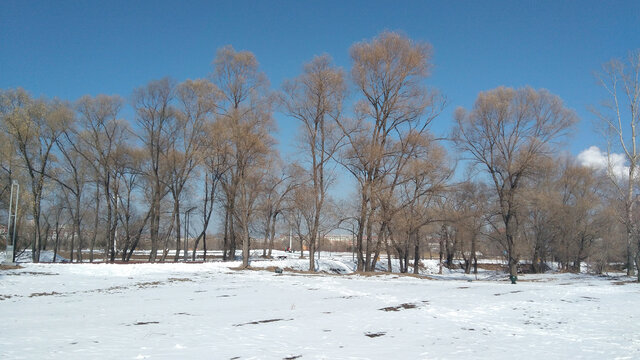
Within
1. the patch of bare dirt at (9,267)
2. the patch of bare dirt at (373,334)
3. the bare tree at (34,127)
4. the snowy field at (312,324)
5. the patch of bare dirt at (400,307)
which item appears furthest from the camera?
the bare tree at (34,127)

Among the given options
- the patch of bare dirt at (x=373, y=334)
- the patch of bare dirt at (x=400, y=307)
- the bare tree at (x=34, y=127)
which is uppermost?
the bare tree at (x=34, y=127)

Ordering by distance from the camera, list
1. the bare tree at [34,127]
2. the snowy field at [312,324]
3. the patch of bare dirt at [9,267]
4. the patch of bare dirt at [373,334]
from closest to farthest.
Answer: the snowy field at [312,324], the patch of bare dirt at [373,334], the patch of bare dirt at [9,267], the bare tree at [34,127]

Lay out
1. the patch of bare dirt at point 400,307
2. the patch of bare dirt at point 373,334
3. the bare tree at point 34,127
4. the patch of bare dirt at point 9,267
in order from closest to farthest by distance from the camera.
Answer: the patch of bare dirt at point 373,334 → the patch of bare dirt at point 400,307 → the patch of bare dirt at point 9,267 → the bare tree at point 34,127

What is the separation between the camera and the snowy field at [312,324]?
688cm

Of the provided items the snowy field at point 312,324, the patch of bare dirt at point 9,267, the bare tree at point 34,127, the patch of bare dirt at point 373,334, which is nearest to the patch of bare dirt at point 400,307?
the snowy field at point 312,324

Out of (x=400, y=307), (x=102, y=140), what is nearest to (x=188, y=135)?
(x=102, y=140)

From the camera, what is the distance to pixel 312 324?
9180 millimetres

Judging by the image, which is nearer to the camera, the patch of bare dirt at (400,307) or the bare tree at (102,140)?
the patch of bare dirt at (400,307)

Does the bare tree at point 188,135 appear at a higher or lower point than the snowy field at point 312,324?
higher

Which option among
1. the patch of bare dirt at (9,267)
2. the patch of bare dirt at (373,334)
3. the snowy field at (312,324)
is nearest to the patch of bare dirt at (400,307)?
the snowy field at (312,324)

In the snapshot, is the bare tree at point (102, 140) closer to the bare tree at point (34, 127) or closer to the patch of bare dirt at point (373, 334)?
the bare tree at point (34, 127)

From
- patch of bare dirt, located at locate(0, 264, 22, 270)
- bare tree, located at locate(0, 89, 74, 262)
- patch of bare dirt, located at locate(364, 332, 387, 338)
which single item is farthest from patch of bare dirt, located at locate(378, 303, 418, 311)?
bare tree, located at locate(0, 89, 74, 262)

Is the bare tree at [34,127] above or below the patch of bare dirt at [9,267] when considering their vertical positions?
above

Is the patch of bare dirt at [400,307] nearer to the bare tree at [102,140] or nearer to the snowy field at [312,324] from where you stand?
the snowy field at [312,324]
